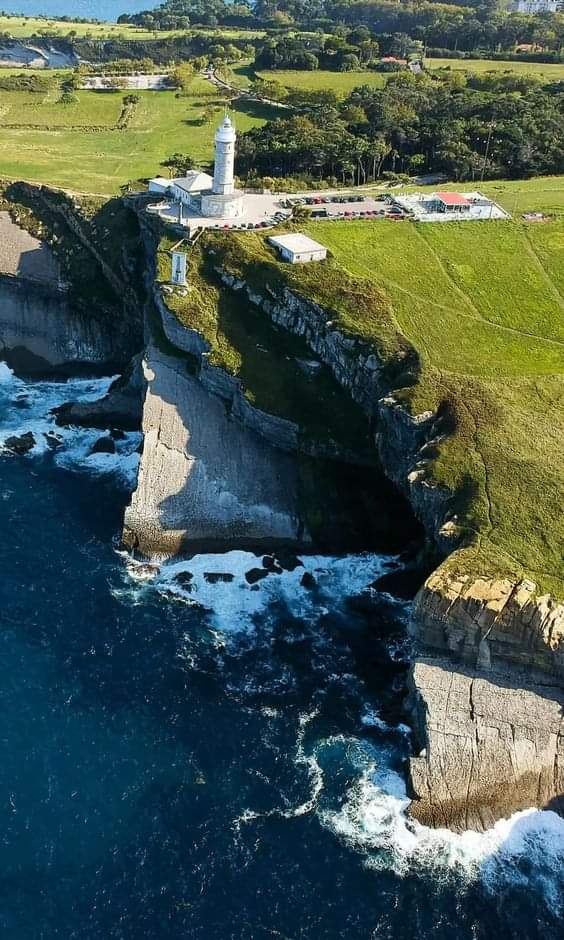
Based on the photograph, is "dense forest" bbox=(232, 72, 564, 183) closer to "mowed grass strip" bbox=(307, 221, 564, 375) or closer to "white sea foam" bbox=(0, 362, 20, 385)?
"mowed grass strip" bbox=(307, 221, 564, 375)

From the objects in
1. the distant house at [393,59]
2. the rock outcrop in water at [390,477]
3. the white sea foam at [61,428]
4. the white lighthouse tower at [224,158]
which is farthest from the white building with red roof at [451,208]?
the distant house at [393,59]

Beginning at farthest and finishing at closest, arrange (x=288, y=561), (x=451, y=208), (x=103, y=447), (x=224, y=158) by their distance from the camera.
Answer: (x=451, y=208) → (x=224, y=158) → (x=103, y=447) → (x=288, y=561)

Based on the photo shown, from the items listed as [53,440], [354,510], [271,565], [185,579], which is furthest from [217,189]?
[185,579]

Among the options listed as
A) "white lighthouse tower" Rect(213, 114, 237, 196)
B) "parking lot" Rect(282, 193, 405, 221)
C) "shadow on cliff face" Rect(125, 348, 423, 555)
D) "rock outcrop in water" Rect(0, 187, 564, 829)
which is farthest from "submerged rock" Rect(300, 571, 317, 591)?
"white lighthouse tower" Rect(213, 114, 237, 196)

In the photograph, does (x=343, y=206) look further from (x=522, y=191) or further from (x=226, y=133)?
(x=522, y=191)

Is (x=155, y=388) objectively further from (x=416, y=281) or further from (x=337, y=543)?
(x=416, y=281)

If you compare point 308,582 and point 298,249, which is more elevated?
point 298,249
